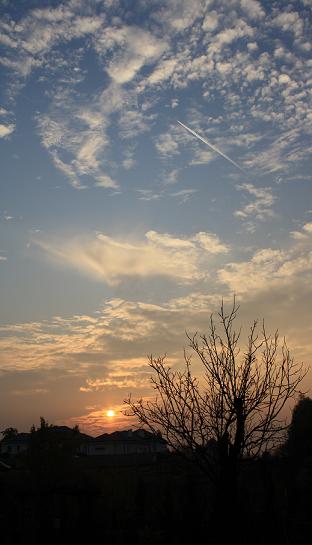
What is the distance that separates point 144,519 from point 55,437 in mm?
14063

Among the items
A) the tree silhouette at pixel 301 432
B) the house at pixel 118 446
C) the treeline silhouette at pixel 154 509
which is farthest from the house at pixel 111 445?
the treeline silhouette at pixel 154 509

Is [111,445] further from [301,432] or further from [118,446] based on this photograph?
[301,432]

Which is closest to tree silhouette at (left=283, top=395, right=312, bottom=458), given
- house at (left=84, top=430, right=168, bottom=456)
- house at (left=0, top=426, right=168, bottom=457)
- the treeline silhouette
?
the treeline silhouette

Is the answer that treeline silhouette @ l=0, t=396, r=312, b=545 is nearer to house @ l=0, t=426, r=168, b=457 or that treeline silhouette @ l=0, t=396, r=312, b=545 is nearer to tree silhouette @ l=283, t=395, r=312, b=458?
tree silhouette @ l=283, t=395, r=312, b=458

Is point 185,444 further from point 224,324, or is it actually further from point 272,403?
point 224,324

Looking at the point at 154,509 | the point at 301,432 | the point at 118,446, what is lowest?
the point at 154,509

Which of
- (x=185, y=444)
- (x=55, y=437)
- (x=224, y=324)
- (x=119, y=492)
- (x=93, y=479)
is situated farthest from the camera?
(x=55, y=437)

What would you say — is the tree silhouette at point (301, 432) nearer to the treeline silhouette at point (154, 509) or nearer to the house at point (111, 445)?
the treeline silhouette at point (154, 509)

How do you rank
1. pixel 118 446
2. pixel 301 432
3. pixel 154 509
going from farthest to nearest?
pixel 118 446 → pixel 301 432 → pixel 154 509

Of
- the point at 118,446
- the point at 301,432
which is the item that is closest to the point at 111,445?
the point at 118,446

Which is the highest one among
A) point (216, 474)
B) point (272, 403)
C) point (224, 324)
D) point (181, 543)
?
point (224, 324)

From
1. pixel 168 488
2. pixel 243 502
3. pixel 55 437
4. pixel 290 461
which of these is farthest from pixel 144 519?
pixel 55 437

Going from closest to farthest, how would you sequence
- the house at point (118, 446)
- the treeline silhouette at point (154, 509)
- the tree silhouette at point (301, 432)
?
the treeline silhouette at point (154, 509) < the tree silhouette at point (301, 432) < the house at point (118, 446)

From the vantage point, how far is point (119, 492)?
24438 millimetres
